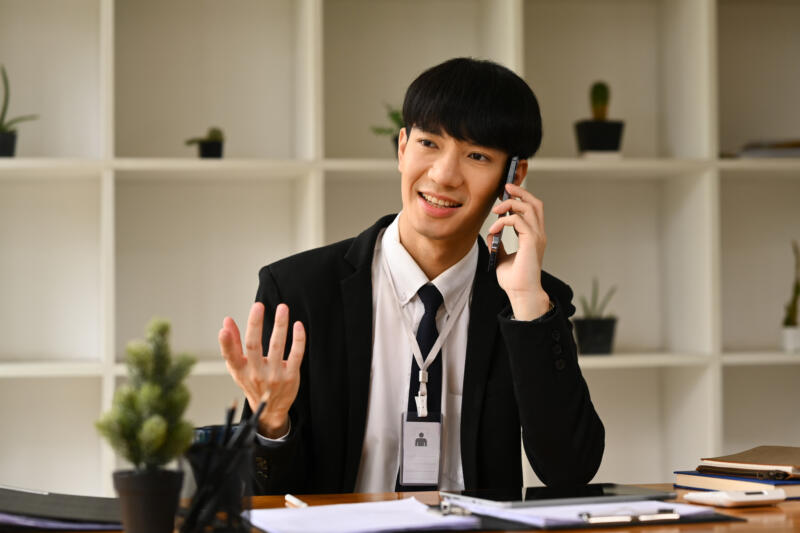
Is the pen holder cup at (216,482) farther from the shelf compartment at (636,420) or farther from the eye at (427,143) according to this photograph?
the shelf compartment at (636,420)

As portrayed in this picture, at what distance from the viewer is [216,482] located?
965 mm

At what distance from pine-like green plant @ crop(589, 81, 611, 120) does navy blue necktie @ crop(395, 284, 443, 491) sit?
150 cm

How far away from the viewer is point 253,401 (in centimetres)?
139

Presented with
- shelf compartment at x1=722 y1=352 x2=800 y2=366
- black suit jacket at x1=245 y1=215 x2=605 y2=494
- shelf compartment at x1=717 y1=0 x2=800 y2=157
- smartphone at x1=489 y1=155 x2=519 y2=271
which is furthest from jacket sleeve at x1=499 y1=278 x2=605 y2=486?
shelf compartment at x1=717 y1=0 x2=800 y2=157

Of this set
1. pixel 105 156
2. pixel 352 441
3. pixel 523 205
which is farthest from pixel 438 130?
pixel 105 156

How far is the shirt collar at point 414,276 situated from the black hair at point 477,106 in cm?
26

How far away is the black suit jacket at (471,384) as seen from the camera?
167 cm

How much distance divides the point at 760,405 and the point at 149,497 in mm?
2987

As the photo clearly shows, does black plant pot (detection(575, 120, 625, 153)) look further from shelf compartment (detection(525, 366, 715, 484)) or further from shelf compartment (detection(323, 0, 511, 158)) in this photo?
shelf compartment (detection(525, 366, 715, 484))

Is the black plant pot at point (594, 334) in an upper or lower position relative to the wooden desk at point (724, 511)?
upper

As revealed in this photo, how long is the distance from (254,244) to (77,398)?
0.78 meters

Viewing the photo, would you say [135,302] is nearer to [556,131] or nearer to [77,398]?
[77,398]

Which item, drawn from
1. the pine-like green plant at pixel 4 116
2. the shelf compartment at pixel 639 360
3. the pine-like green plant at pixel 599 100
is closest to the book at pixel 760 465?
the shelf compartment at pixel 639 360

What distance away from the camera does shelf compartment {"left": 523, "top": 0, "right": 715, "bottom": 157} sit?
3.34 m
